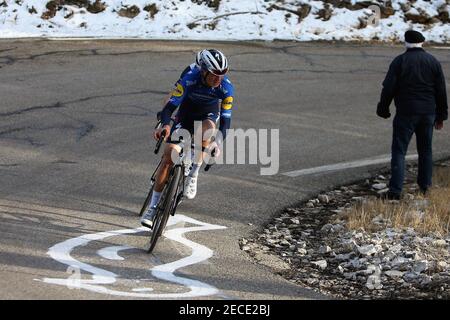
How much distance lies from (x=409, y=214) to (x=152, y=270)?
297cm

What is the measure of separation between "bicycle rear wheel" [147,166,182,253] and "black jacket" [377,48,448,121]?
2837 mm

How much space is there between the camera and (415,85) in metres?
10.1

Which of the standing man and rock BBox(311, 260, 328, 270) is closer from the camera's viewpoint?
rock BBox(311, 260, 328, 270)

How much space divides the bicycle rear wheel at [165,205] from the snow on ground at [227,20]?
11487 mm

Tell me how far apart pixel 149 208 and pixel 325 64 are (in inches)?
380

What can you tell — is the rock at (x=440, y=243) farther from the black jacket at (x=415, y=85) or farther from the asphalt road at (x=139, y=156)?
the black jacket at (x=415, y=85)

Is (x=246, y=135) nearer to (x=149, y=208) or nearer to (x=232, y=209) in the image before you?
(x=232, y=209)

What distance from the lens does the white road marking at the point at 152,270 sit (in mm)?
7004

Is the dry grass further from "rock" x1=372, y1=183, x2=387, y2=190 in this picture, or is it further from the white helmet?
the white helmet

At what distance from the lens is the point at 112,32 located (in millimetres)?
20031

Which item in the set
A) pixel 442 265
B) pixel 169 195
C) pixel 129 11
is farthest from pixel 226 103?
pixel 129 11

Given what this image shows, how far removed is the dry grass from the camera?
8.90 m

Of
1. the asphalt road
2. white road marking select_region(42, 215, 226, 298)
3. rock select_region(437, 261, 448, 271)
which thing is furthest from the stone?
white road marking select_region(42, 215, 226, 298)
